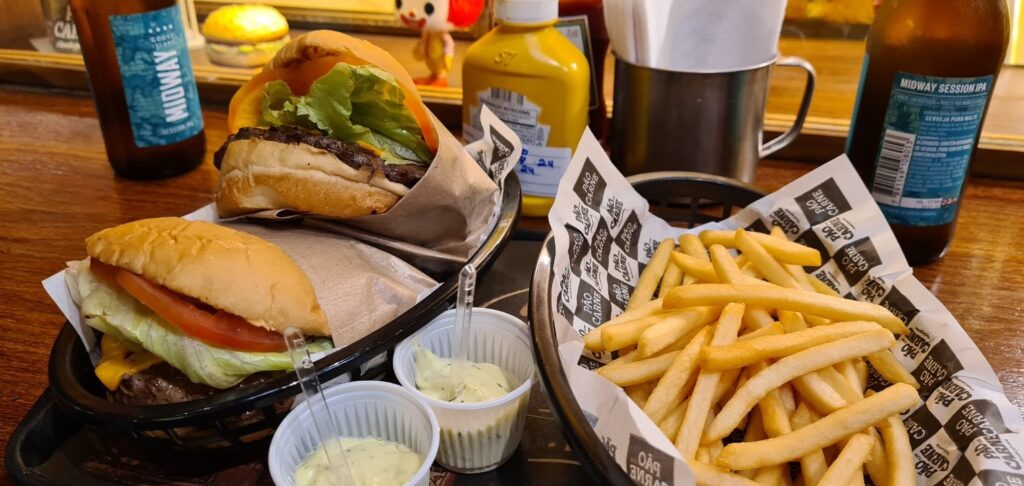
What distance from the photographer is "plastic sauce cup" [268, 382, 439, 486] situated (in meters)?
0.89

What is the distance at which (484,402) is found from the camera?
927mm

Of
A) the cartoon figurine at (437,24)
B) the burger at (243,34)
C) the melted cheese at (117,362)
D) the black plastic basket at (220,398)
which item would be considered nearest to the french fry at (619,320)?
the black plastic basket at (220,398)

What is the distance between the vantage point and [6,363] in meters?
1.14

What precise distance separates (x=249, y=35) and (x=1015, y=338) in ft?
6.60

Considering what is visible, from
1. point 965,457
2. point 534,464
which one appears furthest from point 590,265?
point 965,457

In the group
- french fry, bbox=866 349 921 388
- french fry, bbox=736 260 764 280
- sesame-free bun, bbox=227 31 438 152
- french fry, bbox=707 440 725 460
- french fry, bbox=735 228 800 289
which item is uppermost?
sesame-free bun, bbox=227 31 438 152

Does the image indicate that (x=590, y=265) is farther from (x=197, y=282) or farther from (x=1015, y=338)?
(x=1015, y=338)

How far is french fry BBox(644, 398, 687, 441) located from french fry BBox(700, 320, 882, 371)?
2.6 inches

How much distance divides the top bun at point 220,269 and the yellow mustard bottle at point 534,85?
626 millimetres

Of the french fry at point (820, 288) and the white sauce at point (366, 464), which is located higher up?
the french fry at point (820, 288)

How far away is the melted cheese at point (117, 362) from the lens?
0.95m

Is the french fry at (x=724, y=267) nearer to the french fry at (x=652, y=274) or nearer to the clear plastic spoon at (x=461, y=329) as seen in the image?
the french fry at (x=652, y=274)

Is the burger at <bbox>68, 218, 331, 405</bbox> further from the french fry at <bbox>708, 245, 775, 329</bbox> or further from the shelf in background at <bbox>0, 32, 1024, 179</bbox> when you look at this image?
the shelf in background at <bbox>0, 32, 1024, 179</bbox>

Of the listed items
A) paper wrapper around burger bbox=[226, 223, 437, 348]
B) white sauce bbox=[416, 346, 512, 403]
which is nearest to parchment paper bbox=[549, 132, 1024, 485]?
white sauce bbox=[416, 346, 512, 403]
